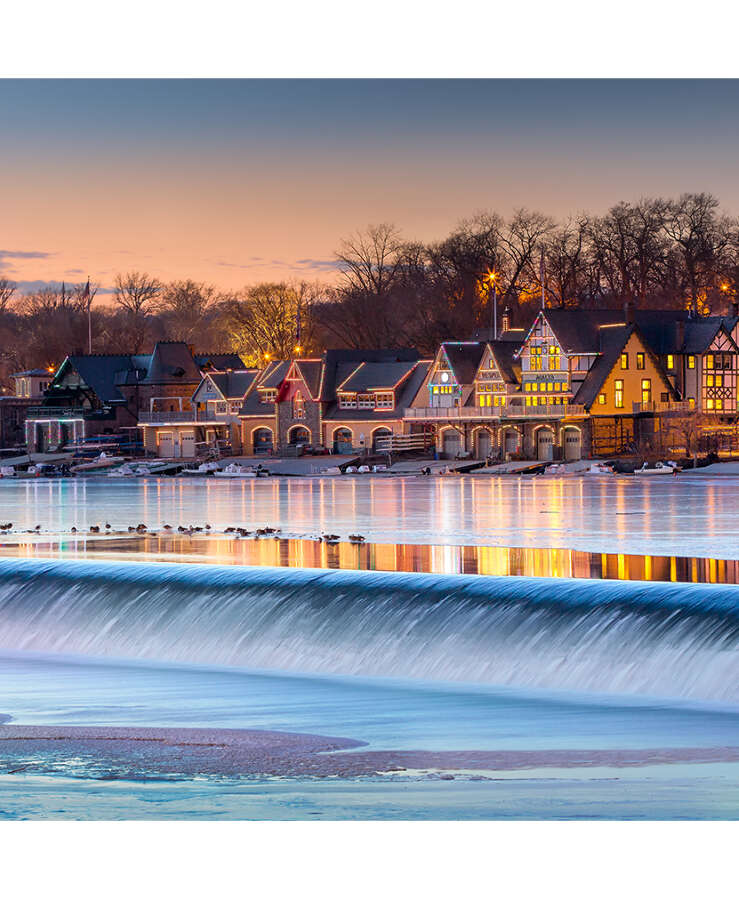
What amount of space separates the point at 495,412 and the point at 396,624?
4812 centimetres

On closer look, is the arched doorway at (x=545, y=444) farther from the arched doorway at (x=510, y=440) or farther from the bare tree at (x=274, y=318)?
the bare tree at (x=274, y=318)

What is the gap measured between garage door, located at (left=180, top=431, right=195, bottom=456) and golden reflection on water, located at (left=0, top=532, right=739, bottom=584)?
51.3m

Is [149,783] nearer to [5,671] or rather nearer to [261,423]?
[5,671]

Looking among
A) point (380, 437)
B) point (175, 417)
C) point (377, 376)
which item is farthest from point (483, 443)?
point (175, 417)

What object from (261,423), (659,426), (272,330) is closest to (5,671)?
(659,426)

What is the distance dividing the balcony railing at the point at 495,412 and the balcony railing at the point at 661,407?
2.50m

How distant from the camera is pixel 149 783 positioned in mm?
11305

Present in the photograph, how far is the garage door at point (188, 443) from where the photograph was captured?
79875 mm

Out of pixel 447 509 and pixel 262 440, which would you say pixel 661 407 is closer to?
pixel 262 440

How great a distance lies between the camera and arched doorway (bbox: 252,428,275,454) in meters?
74.6

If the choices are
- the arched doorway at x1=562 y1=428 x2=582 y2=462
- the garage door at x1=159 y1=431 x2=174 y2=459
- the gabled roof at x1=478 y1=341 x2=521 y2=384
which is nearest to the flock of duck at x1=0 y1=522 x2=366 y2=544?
the arched doorway at x1=562 y1=428 x2=582 y2=462

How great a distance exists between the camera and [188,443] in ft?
263

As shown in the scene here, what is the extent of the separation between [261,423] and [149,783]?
6375cm

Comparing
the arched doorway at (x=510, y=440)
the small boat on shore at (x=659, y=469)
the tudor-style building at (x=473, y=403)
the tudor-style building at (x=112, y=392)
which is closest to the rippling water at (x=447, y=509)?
the small boat on shore at (x=659, y=469)
